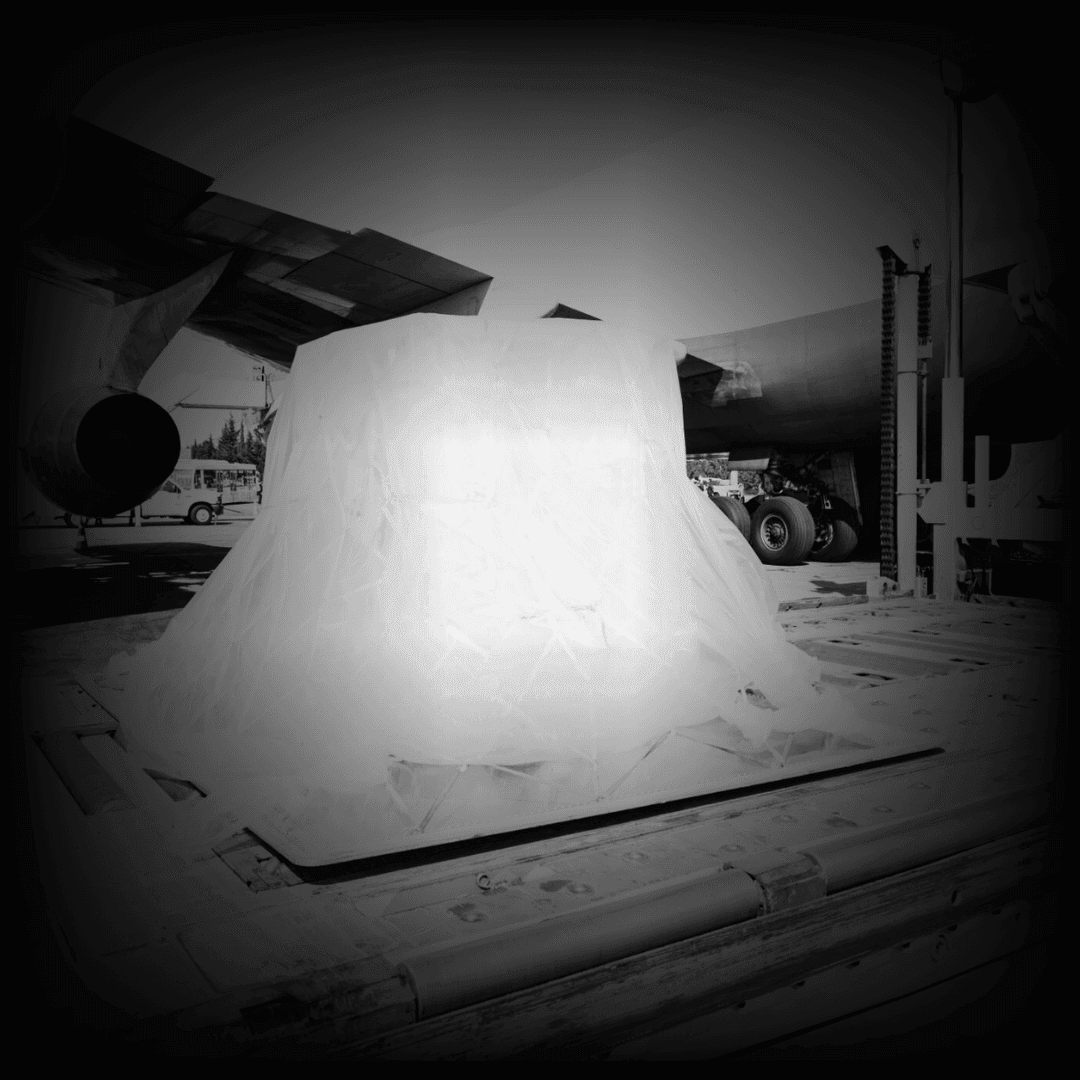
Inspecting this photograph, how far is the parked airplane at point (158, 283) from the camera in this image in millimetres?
5688

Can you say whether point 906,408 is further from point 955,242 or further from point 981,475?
point 955,242

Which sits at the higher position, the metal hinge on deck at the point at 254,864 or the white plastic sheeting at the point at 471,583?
the white plastic sheeting at the point at 471,583

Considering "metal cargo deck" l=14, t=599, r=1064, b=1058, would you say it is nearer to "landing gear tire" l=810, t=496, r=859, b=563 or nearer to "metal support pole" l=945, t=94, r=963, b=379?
"metal support pole" l=945, t=94, r=963, b=379

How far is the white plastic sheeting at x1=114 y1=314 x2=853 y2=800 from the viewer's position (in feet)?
9.31

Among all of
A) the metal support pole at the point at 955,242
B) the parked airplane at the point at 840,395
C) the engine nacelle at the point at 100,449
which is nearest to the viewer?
the engine nacelle at the point at 100,449

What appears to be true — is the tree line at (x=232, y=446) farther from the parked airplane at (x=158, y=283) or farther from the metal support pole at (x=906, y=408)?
the metal support pole at (x=906, y=408)

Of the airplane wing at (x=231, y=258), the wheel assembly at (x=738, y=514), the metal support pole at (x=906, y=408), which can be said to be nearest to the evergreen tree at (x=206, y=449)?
the airplane wing at (x=231, y=258)

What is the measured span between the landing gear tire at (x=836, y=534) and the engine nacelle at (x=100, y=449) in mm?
7790

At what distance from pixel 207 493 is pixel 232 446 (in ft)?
36.0

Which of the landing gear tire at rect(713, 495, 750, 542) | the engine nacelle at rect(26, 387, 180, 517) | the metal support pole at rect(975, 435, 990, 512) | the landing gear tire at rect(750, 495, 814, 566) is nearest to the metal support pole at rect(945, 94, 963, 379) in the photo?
the metal support pole at rect(975, 435, 990, 512)

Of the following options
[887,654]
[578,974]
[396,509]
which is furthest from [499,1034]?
[887,654]

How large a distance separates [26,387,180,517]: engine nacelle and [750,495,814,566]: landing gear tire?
705cm

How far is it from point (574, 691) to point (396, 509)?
978mm

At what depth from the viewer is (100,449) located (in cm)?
568
